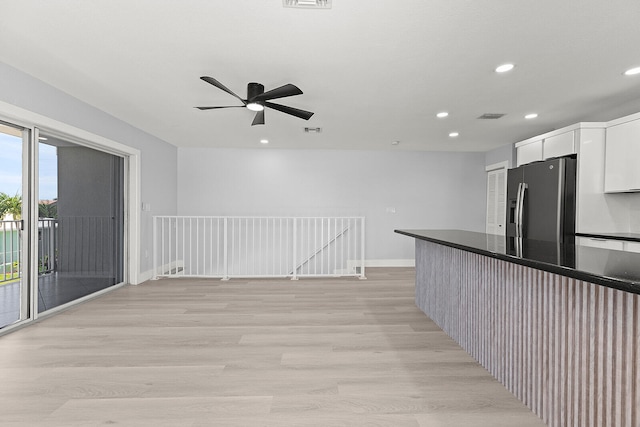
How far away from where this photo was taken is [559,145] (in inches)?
154

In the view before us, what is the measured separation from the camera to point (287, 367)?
228 centimetres

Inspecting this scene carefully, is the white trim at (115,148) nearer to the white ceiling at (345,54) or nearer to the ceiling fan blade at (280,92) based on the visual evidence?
the white ceiling at (345,54)

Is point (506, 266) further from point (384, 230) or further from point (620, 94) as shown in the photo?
point (384, 230)

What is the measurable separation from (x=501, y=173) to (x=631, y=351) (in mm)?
5636

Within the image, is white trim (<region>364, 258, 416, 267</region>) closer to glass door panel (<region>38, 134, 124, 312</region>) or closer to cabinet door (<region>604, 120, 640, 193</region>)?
cabinet door (<region>604, 120, 640, 193</region>)

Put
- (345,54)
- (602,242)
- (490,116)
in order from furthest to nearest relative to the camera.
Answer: (490,116) < (602,242) < (345,54)

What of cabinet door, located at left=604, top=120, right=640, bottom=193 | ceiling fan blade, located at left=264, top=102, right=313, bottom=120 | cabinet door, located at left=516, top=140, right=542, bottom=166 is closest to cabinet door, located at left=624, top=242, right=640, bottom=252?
cabinet door, located at left=604, top=120, right=640, bottom=193

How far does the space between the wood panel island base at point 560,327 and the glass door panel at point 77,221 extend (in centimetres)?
403

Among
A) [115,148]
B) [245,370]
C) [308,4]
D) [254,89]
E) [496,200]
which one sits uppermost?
[308,4]

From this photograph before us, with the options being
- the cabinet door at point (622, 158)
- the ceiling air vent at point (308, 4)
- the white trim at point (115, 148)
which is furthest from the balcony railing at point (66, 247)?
the cabinet door at point (622, 158)

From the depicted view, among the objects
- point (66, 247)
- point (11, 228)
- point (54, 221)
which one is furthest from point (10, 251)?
point (66, 247)

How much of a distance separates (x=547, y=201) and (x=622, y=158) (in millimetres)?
809

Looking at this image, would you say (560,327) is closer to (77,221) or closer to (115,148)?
(77,221)

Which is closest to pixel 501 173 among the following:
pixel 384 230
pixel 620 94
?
pixel 384 230
